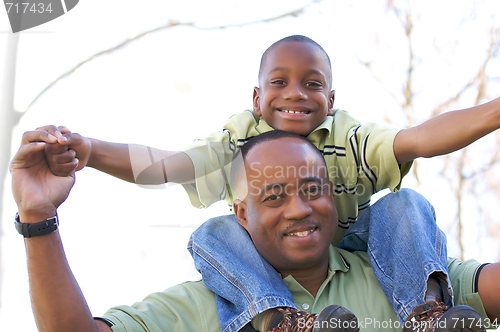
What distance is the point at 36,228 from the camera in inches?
53.8

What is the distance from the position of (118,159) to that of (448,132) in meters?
1.19

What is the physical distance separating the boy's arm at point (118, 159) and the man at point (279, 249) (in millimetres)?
49

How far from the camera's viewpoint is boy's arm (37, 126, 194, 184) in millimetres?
1452

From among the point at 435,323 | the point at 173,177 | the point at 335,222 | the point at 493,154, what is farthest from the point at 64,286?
the point at 493,154

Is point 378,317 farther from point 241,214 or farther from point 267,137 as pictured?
point 267,137

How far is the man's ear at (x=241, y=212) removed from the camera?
1.88m

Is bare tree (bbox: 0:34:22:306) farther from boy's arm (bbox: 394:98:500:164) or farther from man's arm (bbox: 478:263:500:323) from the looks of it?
man's arm (bbox: 478:263:500:323)

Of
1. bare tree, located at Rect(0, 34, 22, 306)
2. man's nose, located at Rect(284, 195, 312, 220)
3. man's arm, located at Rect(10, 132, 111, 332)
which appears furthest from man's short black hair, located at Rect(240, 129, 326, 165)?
bare tree, located at Rect(0, 34, 22, 306)

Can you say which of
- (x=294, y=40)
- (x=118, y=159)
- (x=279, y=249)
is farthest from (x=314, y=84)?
(x=118, y=159)

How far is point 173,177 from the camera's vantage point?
1855mm

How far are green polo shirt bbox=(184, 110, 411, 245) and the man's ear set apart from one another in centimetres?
14

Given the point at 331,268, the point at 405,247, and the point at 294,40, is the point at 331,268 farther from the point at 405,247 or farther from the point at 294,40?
the point at 294,40

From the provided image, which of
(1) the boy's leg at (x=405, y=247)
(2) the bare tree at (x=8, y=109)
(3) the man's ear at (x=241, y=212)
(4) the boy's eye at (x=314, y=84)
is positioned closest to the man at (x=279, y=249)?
(3) the man's ear at (x=241, y=212)

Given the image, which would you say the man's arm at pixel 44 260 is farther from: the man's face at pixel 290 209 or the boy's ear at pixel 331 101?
the boy's ear at pixel 331 101
